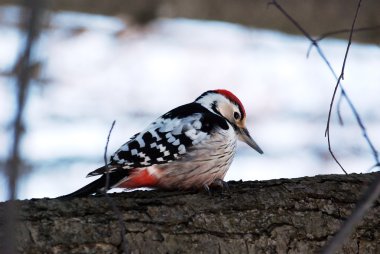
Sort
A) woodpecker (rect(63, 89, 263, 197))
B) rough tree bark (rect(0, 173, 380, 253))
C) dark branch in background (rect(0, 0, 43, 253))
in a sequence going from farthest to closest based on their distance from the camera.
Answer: woodpecker (rect(63, 89, 263, 197)) → rough tree bark (rect(0, 173, 380, 253)) → dark branch in background (rect(0, 0, 43, 253))

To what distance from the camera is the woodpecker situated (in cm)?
313

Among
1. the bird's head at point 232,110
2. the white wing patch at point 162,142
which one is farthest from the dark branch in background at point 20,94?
the bird's head at point 232,110

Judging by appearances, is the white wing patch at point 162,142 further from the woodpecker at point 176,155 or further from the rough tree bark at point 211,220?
the rough tree bark at point 211,220

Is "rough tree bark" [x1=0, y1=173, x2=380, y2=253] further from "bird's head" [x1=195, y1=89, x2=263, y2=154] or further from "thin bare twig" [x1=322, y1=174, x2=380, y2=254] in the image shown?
"thin bare twig" [x1=322, y1=174, x2=380, y2=254]

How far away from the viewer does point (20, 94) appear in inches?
40.4

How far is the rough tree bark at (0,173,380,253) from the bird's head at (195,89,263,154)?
35.6 inches

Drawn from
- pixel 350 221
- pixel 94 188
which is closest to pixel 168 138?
pixel 94 188

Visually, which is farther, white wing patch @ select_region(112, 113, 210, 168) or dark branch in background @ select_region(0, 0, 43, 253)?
white wing patch @ select_region(112, 113, 210, 168)

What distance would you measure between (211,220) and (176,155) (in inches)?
27.3

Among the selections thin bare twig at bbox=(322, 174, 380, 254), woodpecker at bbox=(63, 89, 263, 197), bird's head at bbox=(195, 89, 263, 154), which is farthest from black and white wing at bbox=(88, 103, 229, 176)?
thin bare twig at bbox=(322, 174, 380, 254)

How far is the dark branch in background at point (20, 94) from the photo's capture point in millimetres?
1017

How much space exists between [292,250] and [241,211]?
229 millimetres

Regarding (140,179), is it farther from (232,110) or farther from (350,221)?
(350,221)

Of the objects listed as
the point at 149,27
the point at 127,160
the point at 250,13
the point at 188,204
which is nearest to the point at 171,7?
the point at 250,13
